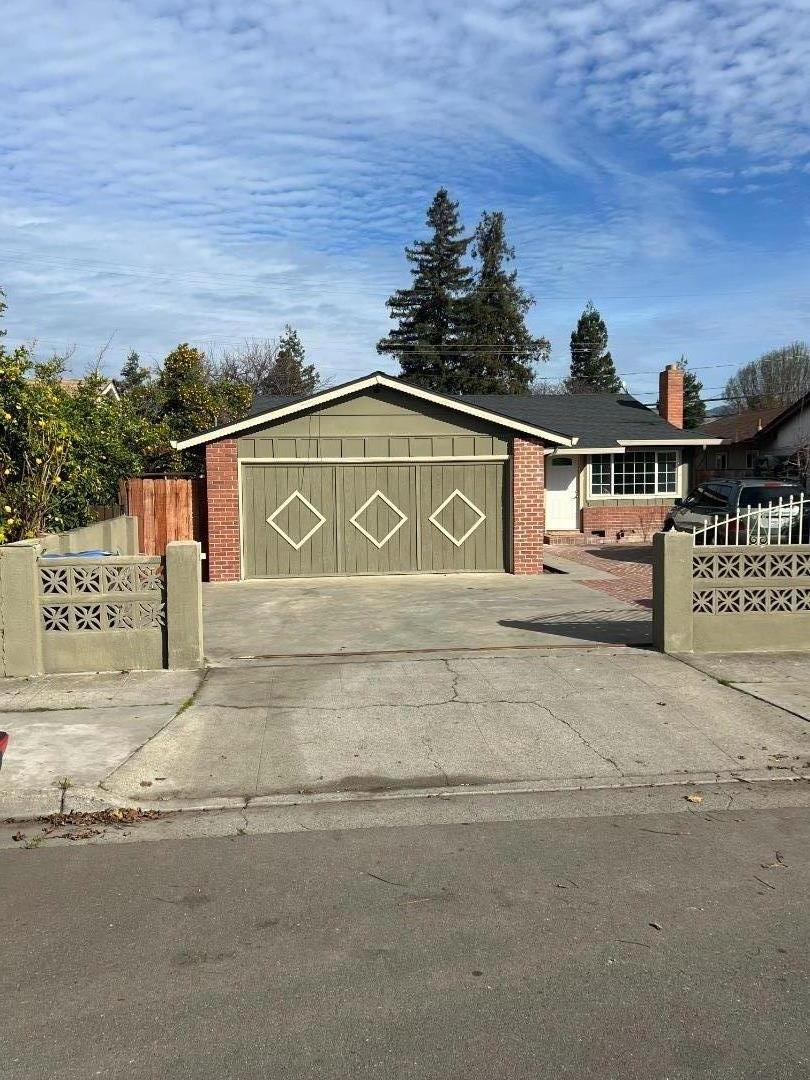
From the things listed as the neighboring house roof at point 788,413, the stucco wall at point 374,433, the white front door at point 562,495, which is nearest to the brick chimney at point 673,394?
the neighboring house roof at point 788,413

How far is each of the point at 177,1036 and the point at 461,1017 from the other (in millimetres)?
1014

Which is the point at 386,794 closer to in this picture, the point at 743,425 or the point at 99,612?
the point at 99,612

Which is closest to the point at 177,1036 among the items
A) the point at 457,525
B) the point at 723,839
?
the point at 723,839

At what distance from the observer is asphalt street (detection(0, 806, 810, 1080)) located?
3086 millimetres

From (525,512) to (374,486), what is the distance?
9.37ft

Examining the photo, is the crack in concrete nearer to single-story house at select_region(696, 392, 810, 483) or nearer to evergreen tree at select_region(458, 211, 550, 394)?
single-story house at select_region(696, 392, 810, 483)

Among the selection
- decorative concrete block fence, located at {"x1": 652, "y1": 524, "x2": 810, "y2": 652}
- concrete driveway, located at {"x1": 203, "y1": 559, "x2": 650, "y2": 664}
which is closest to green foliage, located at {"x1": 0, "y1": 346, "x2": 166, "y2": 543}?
concrete driveway, located at {"x1": 203, "y1": 559, "x2": 650, "y2": 664}

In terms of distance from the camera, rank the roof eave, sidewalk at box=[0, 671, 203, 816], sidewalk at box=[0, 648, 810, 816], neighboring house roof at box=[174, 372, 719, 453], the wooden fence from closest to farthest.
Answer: sidewalk at box=[0, 671, 203, 816], sidewalk at box=[0, 648, 810, 816], neighboring house roof at box=[174, 372, 719, 453], the wooden fence, the roof eave

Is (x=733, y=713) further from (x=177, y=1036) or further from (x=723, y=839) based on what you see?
(x=177, y=1036)

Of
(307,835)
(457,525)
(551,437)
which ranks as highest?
(551,437)

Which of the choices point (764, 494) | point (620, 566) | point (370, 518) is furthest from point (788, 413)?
point (370, 518)

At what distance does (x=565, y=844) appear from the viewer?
494 cm

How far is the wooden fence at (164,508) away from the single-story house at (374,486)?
3.96 ft

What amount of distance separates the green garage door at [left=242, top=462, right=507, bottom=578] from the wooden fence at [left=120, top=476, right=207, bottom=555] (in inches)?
65.3
